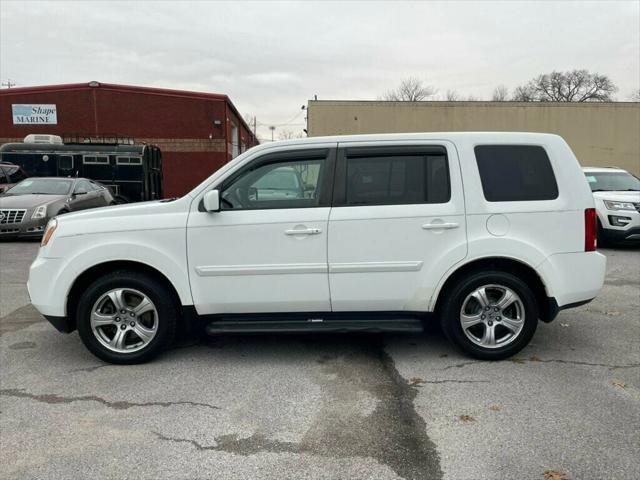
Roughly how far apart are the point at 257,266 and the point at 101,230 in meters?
1.25

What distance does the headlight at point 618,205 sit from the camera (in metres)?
9.71

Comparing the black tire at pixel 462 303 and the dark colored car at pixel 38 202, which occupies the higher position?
the dark colored car at pixel 38 202

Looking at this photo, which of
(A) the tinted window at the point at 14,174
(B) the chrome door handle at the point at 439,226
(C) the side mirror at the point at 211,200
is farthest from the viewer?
(A) the tinted window at the point at 14,174

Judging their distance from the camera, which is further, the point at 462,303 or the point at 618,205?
the point at 618,205

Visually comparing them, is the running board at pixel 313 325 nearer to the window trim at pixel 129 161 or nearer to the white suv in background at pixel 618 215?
the white suv in background at pixel 618 215

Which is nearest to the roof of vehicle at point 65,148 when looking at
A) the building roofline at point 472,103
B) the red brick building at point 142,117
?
the red brick building at point 142,117

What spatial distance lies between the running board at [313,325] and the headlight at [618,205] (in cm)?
765

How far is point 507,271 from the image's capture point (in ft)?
13.7

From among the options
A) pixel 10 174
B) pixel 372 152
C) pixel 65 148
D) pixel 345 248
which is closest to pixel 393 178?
pixel 372 152

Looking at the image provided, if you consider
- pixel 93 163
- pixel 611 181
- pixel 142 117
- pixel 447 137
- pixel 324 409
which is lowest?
pixel 324 409

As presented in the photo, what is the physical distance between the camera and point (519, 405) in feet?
11.1

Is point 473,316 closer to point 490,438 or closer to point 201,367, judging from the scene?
point 490,438

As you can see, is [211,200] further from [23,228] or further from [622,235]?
[622,235]

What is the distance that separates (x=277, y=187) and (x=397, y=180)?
3.14 ft
